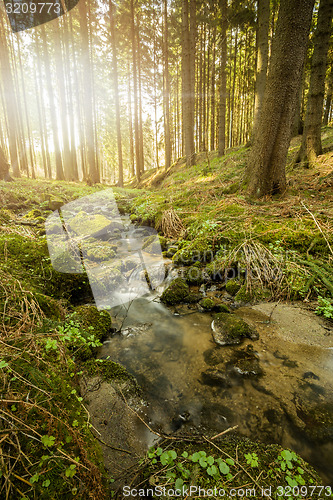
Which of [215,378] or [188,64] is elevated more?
[188,64]

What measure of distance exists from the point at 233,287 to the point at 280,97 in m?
4.54

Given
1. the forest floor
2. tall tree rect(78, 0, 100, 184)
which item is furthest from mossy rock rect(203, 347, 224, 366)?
tall tree rect(78, 0, 100, 184)

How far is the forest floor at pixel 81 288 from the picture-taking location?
120 centimetres

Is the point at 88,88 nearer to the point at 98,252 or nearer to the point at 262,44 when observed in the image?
the point at 262,44

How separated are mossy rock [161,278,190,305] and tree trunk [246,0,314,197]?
3.45m

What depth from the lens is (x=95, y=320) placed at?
329cm

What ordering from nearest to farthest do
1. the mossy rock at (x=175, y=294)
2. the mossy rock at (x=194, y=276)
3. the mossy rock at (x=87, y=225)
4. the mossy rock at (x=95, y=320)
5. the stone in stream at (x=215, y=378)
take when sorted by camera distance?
the stone in stream at (x=215, y=378)
the mossy rock at (x=95, y=320)
the mossy rock at (x=175, y=294)
the mossy rock at (x=194, y=276)
the mossy rock at (x=87, y=225)

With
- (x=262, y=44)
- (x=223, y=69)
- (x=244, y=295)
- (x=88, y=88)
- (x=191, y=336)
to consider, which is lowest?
(x=191, y=336)

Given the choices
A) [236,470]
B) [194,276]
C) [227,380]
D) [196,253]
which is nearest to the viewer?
[236,470]

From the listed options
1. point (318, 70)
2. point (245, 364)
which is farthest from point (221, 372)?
point (318, 70)

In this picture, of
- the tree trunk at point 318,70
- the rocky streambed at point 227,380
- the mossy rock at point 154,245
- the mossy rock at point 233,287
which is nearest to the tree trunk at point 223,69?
the tree trunk at point 318,70

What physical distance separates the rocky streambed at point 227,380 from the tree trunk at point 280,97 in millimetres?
3617

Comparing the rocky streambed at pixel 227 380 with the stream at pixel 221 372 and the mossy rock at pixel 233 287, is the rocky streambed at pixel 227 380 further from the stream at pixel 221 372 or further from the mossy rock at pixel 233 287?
the mossy rock at pixel 233 287

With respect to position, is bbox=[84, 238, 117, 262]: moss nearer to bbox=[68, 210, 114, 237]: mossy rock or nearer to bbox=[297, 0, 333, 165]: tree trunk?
bbox=[68, 210, 114, 237]: mossy rock
